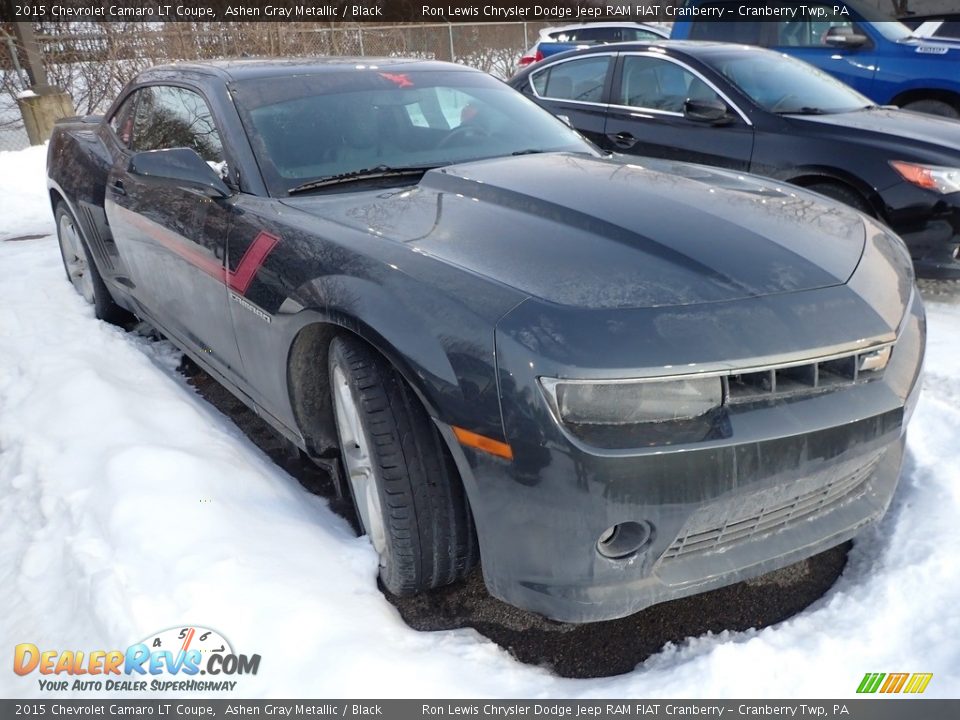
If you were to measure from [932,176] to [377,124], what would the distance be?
Answer: 299 cm

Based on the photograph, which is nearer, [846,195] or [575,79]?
[846,195]

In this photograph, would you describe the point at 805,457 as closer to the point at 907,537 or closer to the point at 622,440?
the point at 622,440

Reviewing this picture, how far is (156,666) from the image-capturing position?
183 centimetres

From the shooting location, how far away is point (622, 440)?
5.52 feet

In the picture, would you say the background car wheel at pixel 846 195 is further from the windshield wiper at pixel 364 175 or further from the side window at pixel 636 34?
the side window at pixel 636 34

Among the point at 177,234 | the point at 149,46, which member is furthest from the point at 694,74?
the point at 149,46

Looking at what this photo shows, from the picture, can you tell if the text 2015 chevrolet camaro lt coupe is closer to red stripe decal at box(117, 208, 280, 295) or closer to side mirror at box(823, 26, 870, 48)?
red stripe decal at box(117, 208, 280, 295)

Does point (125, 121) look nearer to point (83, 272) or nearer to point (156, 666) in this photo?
point (83, 272)

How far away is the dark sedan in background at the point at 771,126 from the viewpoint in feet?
13.4

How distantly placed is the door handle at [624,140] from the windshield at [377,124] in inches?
76.5

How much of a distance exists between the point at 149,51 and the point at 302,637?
1268 cm

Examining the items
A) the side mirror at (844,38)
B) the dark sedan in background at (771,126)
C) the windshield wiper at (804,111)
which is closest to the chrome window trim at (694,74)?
the dark sedan in background at (771,126)

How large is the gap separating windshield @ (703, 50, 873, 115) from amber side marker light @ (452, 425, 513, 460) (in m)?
3.96
